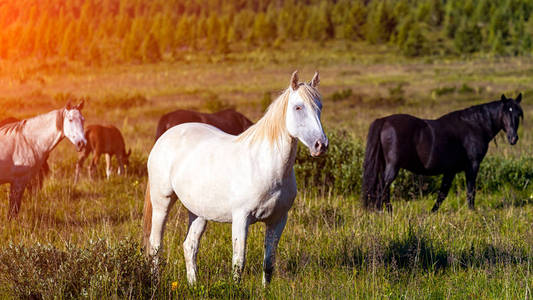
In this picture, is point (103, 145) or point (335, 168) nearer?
point (335, 168)

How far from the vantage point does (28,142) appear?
7.52m

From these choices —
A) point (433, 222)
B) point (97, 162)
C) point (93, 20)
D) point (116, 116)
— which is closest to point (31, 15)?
point (93, 20)

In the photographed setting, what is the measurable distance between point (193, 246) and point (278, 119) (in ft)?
5.01

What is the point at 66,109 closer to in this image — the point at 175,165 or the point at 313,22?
the point at 175,165

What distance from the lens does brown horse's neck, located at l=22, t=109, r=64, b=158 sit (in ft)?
24.7

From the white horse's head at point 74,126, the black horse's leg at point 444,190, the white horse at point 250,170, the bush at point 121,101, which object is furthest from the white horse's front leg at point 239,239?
the bush at point 121,101

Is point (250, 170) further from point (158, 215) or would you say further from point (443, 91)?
point (443, 91)

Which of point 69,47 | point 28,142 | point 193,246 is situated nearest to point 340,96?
point 28,142

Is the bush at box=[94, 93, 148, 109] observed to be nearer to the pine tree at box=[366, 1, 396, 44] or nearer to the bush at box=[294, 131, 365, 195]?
the bush at box=[294, 131, 365, 195]

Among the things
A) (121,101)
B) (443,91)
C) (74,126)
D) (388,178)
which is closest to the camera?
(74,126)

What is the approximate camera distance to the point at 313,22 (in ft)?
319

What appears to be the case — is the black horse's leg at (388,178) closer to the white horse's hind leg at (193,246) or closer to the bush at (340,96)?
the white horse's hind leg at (193,246)

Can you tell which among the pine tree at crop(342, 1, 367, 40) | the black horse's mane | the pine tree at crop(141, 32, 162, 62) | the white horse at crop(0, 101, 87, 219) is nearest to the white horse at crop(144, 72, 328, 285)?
the white horse at crop(0, 101, 87, 219)

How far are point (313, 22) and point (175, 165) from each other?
9515cm
